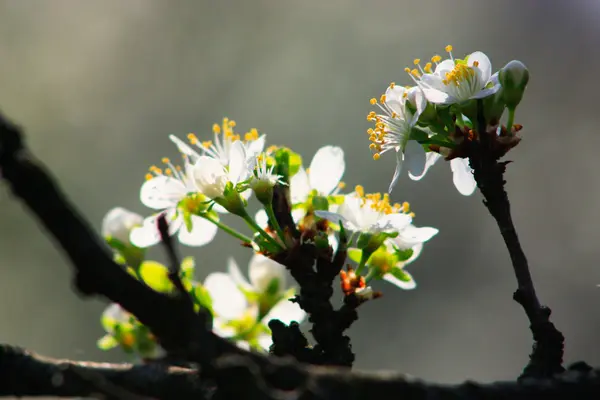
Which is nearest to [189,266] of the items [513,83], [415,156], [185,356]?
[415,156]

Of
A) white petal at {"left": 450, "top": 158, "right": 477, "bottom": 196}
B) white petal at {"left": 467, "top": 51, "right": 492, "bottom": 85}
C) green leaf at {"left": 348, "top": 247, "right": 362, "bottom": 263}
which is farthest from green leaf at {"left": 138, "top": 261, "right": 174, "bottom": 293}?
white petal at {"left": 467, "top": 51, "right": 492, "bottom": 85}

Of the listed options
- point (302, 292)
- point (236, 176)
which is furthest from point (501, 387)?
point (236, 176)

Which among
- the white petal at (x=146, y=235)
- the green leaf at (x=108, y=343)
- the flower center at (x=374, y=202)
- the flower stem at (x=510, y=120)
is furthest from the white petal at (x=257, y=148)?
the green leaf at (x=108, y=343)

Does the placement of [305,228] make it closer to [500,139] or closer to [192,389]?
[500,139]

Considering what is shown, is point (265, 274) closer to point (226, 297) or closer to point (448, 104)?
point (226, 297)

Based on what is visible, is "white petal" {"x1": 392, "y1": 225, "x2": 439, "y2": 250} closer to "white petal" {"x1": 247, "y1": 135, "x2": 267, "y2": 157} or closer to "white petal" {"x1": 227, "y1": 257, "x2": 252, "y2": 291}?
"white petal" {"x1": 247, "y1": 135, "x2": 267, "y2": 157}
